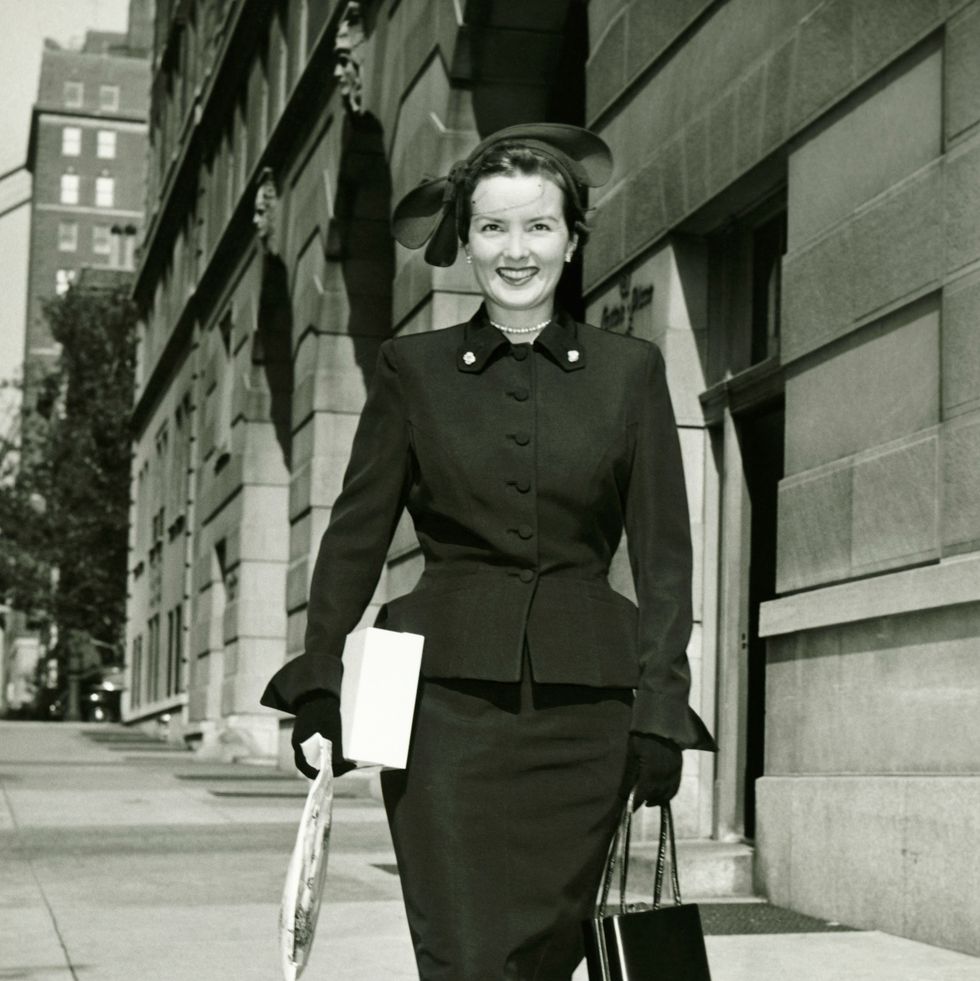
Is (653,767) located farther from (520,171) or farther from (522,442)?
(520,171)

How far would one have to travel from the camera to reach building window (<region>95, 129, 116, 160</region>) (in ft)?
402

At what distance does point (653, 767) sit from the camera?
3.43 m

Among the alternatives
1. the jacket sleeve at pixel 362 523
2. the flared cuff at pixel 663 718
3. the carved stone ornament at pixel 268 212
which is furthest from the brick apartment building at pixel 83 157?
the flared cuff at pixel 663 718

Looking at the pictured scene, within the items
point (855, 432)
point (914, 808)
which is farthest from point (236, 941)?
point (855, 432)

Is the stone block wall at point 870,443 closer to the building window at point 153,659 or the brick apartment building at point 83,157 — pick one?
the building window at point 153,659

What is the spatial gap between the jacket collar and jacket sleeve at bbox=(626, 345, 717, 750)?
0.15 meters

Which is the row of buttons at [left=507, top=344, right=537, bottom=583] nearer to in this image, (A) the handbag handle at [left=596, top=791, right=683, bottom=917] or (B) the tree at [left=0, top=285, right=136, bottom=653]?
(A) the handbag handle at [left=596, top=791, right=683, bottom=917]

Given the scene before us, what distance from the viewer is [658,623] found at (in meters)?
3.53

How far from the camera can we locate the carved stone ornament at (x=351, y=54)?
17.8m

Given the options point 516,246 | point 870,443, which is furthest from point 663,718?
point 870,443

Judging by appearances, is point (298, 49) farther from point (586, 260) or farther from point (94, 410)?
point (94, 410)

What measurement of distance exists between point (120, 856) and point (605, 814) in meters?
7.43

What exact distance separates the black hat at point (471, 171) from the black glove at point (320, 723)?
34.9 inches

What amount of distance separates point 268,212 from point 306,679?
20092mm
